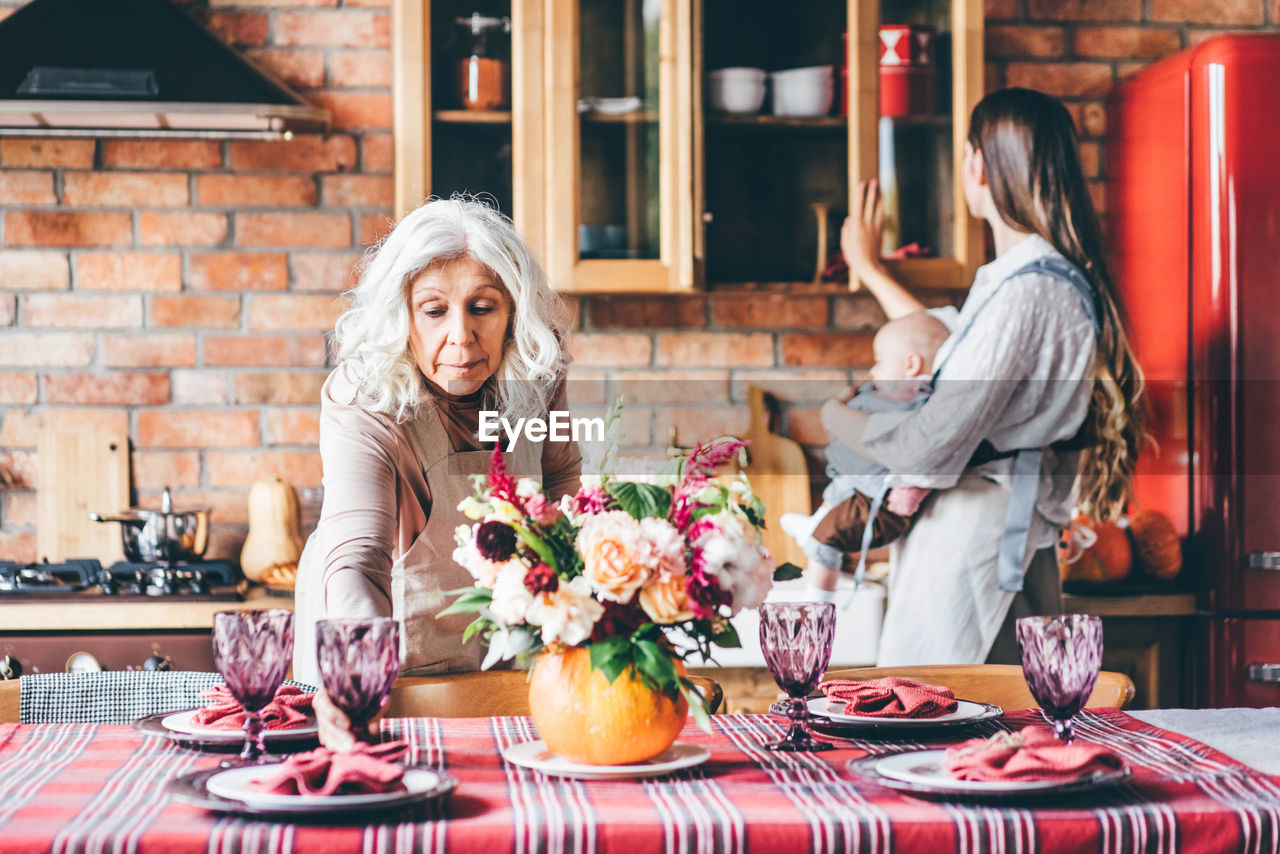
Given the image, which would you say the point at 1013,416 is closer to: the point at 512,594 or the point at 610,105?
the point at 610,105

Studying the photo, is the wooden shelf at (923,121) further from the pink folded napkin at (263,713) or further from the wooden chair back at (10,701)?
the wooden chair back at (10,701)

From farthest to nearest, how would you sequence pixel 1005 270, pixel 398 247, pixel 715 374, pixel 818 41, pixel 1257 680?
pixel 715 374
pixel 818 41
pixel 1257 680
pixel 1005 270
pixel 398 247

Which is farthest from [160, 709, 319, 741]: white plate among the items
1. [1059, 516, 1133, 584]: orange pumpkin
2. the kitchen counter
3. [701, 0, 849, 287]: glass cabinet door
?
[1059, 516, 1133, 584]: orange pumpkin

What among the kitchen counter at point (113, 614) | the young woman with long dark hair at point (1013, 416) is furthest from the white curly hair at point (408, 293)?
the kitchen counter at point (113, 614)

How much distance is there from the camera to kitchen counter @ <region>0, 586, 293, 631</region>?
2258 millimetres

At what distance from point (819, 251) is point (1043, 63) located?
0.75 m

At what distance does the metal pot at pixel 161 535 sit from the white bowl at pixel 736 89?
131 cm

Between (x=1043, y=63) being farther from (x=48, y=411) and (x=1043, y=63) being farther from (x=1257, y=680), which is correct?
(x=48, y=411)

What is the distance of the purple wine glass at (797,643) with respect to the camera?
1.15m

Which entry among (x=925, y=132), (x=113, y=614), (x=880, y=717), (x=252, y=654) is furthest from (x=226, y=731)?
(x=925, y=132)

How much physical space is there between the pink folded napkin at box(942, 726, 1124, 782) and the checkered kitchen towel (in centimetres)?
73

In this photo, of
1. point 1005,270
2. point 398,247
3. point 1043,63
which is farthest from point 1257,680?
point 398,247

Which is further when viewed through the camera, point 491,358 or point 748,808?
point 491,358

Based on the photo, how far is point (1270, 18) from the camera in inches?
117
